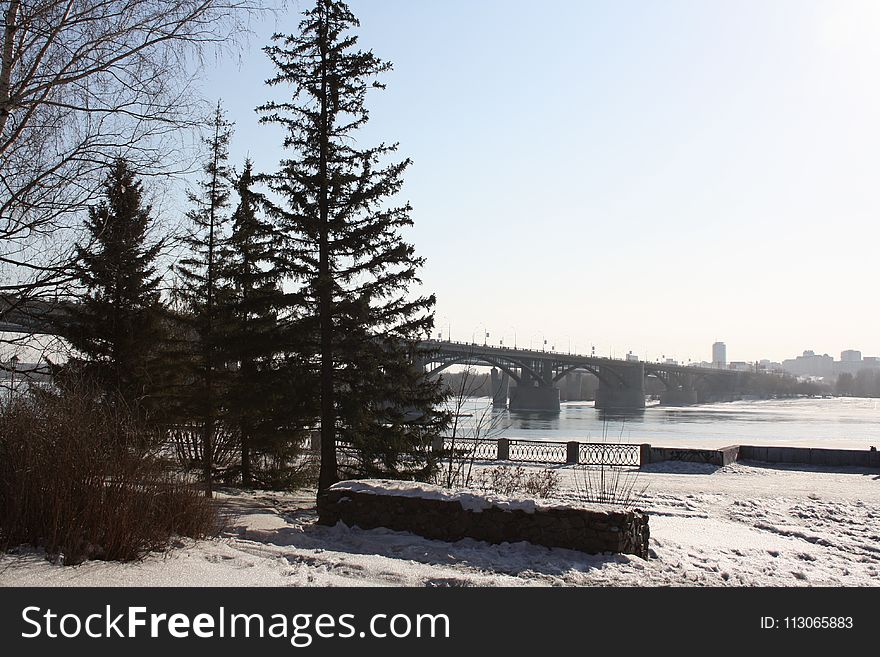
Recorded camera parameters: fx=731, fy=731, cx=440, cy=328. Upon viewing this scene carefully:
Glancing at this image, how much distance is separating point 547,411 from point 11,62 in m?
69.0

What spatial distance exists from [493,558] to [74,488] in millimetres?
4336

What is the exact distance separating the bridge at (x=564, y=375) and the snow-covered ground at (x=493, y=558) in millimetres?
39860

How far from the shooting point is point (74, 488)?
6.75 m

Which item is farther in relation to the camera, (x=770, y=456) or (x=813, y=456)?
(x=770, y=456)

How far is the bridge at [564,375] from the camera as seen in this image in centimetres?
6456

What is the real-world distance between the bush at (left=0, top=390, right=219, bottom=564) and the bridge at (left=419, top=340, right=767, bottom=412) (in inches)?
1759

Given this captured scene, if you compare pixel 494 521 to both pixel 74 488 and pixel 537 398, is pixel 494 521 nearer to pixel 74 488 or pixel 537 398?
pixel 74 488

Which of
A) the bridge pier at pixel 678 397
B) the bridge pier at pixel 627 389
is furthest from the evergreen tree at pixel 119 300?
the bridge pier at pixel 678 397

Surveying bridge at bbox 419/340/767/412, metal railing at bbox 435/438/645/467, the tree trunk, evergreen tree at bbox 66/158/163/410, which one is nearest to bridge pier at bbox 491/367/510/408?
bridge at bbox 419/340/767/412

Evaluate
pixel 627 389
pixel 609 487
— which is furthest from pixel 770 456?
pixel 627 389
